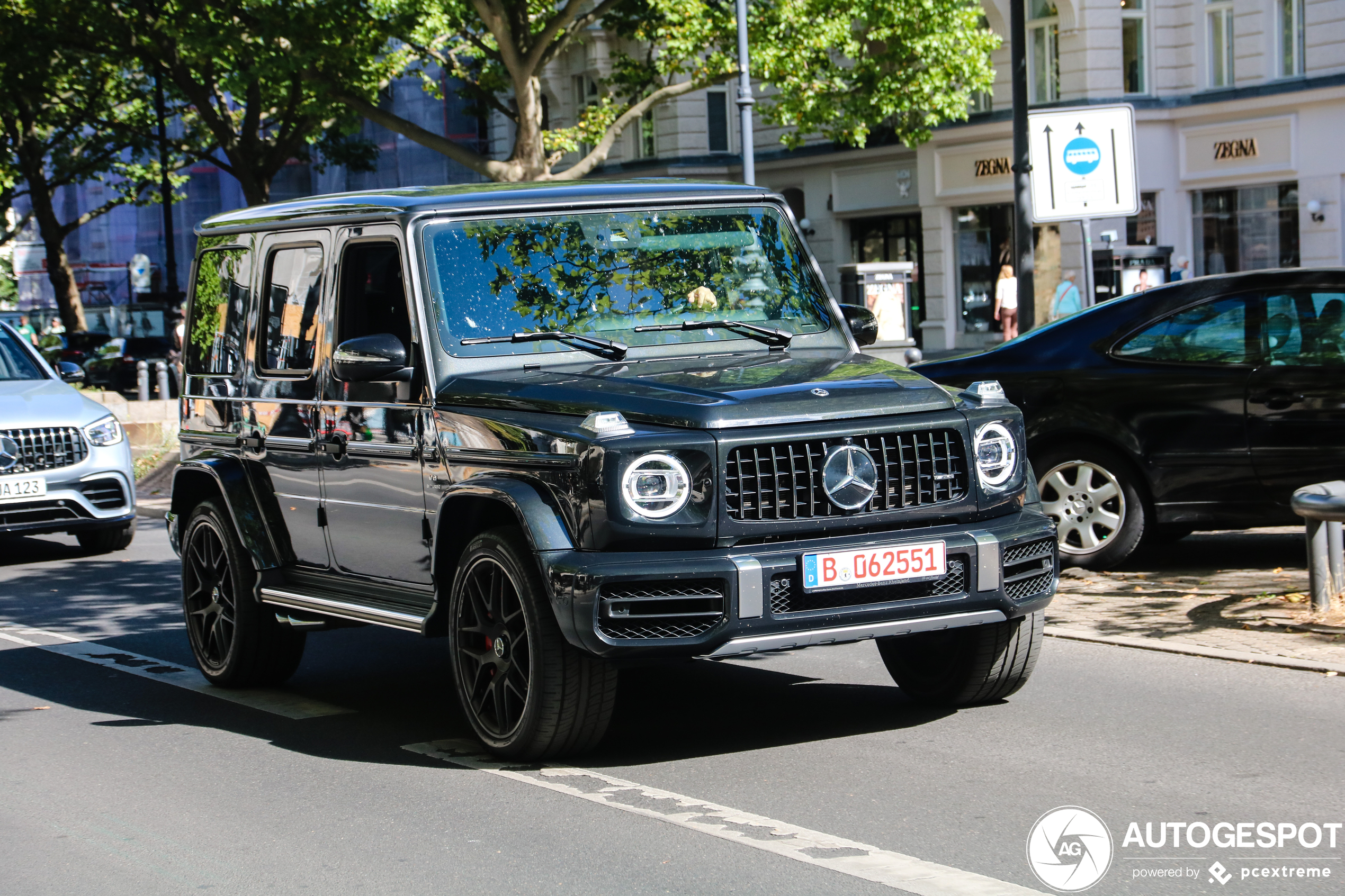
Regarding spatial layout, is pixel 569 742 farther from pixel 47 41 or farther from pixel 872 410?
pixel 47 41

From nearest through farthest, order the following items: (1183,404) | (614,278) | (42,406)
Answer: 1. (614,278)
2. (1183,404)
3. (42,406)

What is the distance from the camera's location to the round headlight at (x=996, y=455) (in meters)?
5.97

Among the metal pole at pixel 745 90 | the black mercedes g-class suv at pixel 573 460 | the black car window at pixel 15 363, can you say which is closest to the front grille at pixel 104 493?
the black car window at pixel 15 363

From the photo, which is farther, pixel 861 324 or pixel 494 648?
pixel 861 324

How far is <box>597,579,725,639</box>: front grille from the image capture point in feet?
17.9

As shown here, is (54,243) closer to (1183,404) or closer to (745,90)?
(745,90)

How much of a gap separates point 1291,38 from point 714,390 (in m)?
27.6

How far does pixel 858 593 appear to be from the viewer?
5668mm

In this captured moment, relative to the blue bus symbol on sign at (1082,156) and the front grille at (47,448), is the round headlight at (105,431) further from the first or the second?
the blue bus symbol on sign at (1082,156)

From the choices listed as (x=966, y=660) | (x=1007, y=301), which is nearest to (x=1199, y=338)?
(x=966, y=660)

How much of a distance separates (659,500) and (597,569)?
0.97 ft

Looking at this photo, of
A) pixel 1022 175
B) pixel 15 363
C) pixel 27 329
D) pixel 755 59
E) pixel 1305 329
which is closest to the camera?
pixel 1305 329

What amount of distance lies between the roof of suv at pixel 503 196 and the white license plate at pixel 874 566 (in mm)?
1971

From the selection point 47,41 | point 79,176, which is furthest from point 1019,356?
point 79,176
